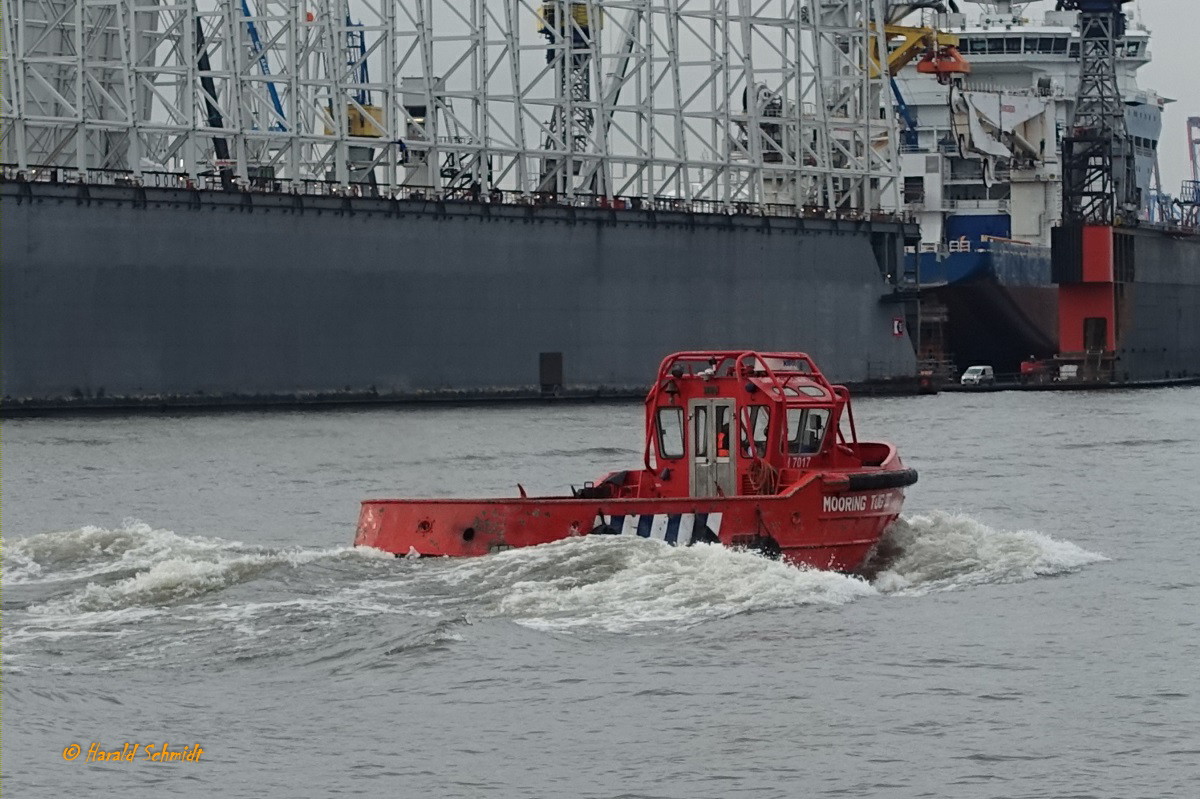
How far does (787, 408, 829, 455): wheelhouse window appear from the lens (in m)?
32.6

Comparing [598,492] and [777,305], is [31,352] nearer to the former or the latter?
[777,305]

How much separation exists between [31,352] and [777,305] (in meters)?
33.7

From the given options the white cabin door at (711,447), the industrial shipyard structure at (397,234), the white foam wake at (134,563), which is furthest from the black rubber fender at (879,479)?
the industrial shipyard structure at (397,234)

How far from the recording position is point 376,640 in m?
25.0

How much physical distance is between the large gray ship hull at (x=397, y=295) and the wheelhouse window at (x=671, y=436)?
44.3 metres

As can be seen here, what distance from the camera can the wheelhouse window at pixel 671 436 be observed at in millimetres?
32406

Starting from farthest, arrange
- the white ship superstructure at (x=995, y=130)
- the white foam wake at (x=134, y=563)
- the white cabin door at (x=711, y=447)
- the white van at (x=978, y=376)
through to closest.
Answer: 1. the white ship superstructure at (x=995, y=130)
2. the white van at (x=978, y=376)
3. the white cabin door at (x=711, y=447)
4. the white foam wake at (x=134, y=563)

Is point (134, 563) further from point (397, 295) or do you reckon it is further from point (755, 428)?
point (397, 295)

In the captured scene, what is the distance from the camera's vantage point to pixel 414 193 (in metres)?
85.1

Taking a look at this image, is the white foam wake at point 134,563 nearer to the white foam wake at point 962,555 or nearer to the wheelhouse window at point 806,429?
the wheelhouse window at point 806,429

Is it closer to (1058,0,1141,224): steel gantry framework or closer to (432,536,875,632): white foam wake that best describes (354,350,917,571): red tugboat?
(432,536,875,632): white foam wake

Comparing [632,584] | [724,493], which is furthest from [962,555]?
[632,584]

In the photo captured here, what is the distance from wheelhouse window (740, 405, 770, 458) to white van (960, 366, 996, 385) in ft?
227

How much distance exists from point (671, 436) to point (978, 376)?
7143cm
